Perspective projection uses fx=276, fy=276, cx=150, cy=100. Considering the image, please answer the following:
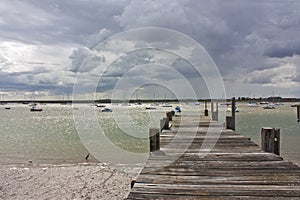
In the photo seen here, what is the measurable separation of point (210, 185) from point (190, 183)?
14.5 inches

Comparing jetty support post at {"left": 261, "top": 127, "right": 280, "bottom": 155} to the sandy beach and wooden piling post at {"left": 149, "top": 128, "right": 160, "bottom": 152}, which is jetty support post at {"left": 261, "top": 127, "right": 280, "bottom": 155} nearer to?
wooden piling post at {"left": 149, "top": 128, "right": 160, "bottom": 152}

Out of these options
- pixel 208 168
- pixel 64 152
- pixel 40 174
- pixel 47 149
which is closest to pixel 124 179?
pixel 40 174

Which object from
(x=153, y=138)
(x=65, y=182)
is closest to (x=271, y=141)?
(x=153, y=138)

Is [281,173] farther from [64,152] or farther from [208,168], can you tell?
[64,152]

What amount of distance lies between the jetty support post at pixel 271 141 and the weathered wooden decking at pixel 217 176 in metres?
0.28

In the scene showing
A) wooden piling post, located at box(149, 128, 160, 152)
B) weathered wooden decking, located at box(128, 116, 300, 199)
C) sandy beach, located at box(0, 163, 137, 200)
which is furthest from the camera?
sandy beach, located at box(0, 163, 137, 200)

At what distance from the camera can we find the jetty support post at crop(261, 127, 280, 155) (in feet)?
26.4

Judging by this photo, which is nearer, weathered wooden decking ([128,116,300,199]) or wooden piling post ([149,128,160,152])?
weathered wooden decking ([128,116,300,199])

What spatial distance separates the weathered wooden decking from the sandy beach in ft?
15.0

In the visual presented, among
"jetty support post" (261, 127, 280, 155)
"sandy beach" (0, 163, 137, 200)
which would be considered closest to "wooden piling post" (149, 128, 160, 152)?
"jetty support post" (261, 127, 280, 155)

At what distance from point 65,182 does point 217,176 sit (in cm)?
901

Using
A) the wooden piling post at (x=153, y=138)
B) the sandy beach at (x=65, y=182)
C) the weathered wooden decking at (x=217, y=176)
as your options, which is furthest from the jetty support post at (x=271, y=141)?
the sandy beach at (x=65, y=182)

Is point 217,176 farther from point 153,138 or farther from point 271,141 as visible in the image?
point 271,141

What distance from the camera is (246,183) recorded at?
5.13m
